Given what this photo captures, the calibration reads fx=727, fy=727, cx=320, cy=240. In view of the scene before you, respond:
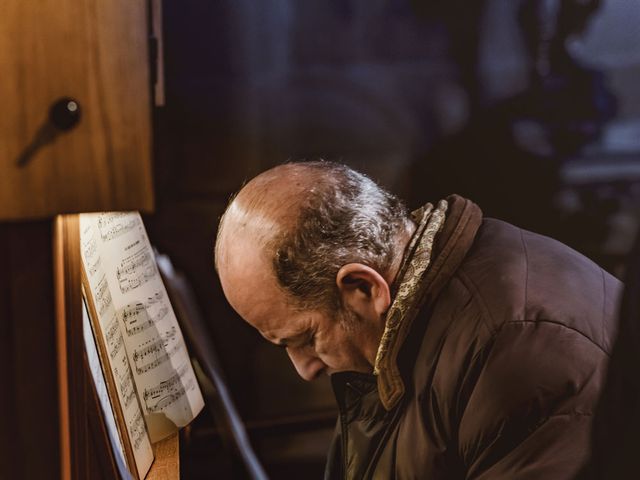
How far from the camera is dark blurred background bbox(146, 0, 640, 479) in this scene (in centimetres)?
214

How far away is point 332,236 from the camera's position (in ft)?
4.93

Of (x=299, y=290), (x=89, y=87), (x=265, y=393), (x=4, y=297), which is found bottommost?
(x=265, y=393)

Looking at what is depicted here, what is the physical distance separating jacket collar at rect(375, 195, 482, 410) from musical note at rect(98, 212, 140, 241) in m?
0.63

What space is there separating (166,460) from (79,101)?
1.10 meters

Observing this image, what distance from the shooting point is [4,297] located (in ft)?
2.70

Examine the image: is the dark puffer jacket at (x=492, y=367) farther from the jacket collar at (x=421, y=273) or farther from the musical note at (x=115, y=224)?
the musical note at (x=115, y=224)

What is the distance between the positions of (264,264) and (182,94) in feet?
2.73

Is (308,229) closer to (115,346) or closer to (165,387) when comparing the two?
(115,346)

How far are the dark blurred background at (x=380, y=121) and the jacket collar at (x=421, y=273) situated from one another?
0.65 meters

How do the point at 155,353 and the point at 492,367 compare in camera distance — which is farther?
the point at 155,353

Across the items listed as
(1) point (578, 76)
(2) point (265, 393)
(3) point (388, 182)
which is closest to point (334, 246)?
(3) point (388, 182)

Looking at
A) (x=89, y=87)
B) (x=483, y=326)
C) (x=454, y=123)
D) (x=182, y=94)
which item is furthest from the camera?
(x=454, y=123)

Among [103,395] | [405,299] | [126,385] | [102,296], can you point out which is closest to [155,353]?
[126,385]

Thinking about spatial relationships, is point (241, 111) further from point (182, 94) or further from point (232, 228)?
point (232, 228)
